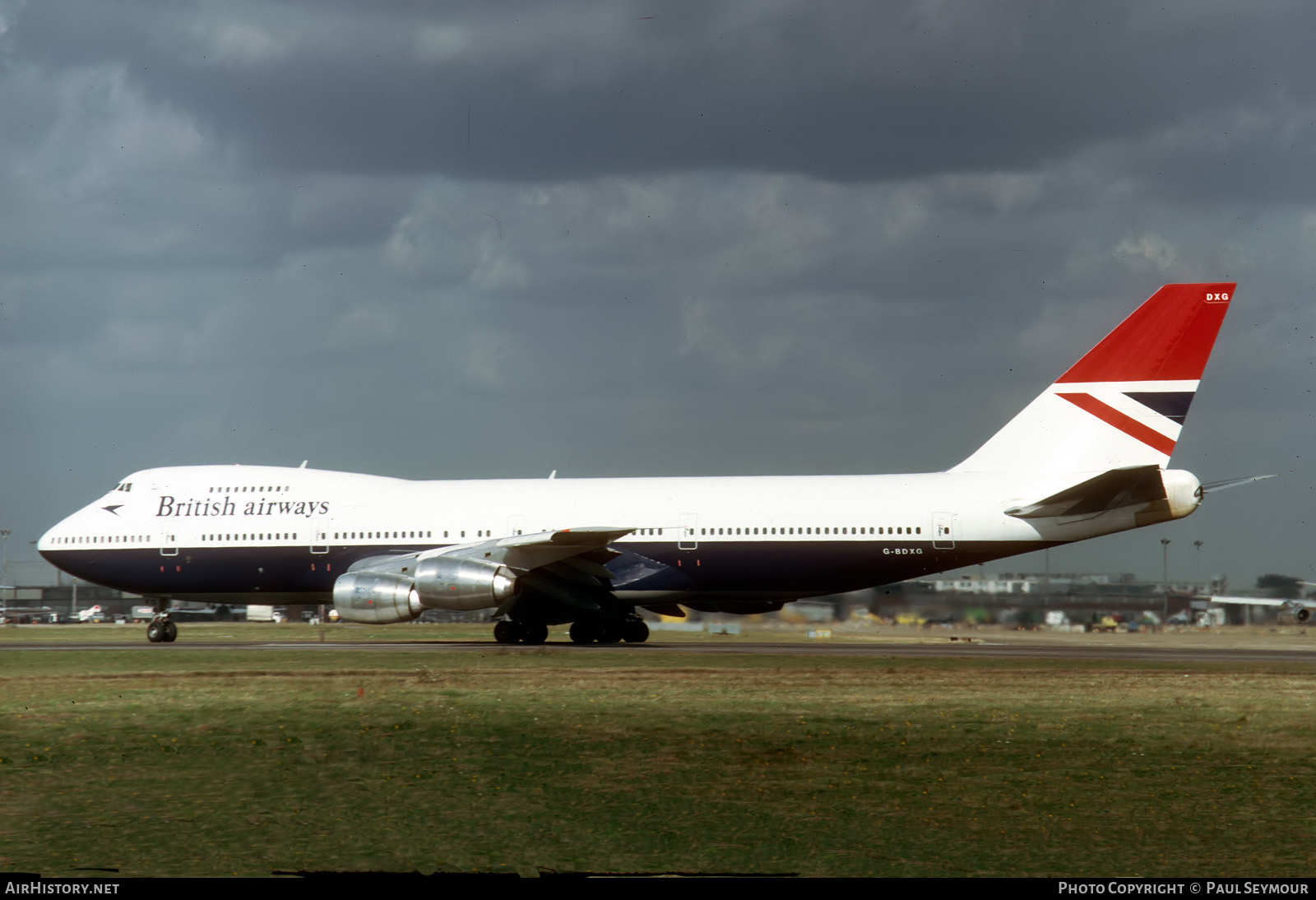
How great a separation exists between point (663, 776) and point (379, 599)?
55.9ft

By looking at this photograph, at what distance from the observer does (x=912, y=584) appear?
34.5 meters

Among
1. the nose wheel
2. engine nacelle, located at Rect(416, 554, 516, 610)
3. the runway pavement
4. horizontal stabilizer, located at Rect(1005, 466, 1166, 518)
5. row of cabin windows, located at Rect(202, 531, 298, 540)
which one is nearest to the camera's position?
the runway pavement

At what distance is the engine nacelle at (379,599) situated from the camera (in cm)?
2683

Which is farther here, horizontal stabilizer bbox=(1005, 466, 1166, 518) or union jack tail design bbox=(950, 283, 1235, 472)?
union jack tail design bbox=(950, 283, 1235, 472)

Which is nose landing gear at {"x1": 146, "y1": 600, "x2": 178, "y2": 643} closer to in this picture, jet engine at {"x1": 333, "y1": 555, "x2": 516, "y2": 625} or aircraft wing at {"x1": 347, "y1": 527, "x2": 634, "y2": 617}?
aircraft wing at {"x1": 347, "y1": 527, "x2": 634, "y2": 617}

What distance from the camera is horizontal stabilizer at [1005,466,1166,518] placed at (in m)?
25.7

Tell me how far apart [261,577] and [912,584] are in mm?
16849

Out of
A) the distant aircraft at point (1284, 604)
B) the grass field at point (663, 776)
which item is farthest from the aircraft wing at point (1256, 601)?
the grass field at point (663, 776)

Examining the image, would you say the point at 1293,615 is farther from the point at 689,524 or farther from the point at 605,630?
the point at 605,630

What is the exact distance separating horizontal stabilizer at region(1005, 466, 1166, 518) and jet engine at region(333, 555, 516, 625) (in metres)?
11.3

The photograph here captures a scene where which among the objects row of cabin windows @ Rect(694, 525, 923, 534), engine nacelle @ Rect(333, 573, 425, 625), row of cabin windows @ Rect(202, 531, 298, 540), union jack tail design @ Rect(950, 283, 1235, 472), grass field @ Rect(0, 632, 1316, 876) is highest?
union jack tail design @ Rect(950, 283, 1235, 472)

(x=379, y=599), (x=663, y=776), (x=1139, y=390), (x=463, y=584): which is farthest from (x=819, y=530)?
(x=663, y=776)

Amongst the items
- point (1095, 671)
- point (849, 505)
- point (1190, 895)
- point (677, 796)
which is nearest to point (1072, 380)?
point (849, 505)

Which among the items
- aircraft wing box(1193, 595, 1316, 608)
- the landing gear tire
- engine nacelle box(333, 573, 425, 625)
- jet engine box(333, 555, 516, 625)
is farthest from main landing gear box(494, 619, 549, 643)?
aircraft wing box(1193, 595, 1316, 608)
